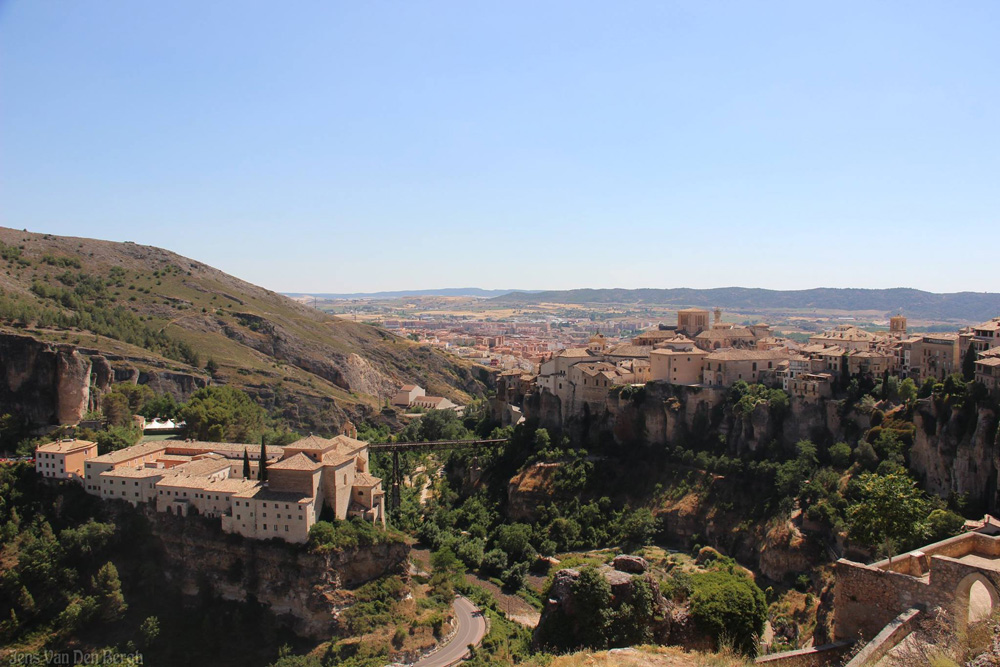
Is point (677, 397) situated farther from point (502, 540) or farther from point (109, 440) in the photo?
point (109, 440)

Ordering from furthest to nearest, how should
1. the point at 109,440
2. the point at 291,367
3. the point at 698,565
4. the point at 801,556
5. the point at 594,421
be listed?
the point at 291,367 < the point at 594,421 < the point at 109,440 < the point at 698,565 < the point at 801,556

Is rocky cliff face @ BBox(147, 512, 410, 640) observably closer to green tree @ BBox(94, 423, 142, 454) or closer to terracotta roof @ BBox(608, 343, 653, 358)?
green tree @ BBox(94, 423, 142, 454)

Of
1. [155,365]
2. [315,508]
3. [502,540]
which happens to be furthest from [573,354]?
[155,365]

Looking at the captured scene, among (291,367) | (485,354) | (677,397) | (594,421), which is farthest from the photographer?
(485,354)

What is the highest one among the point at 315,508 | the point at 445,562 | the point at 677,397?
the point at 677,397

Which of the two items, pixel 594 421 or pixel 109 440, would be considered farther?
pixel 594 421

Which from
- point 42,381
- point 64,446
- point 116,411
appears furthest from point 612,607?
point 42,381

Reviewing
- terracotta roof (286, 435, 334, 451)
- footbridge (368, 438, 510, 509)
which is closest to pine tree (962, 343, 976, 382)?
footbridge (368, 438, 510, 509)
